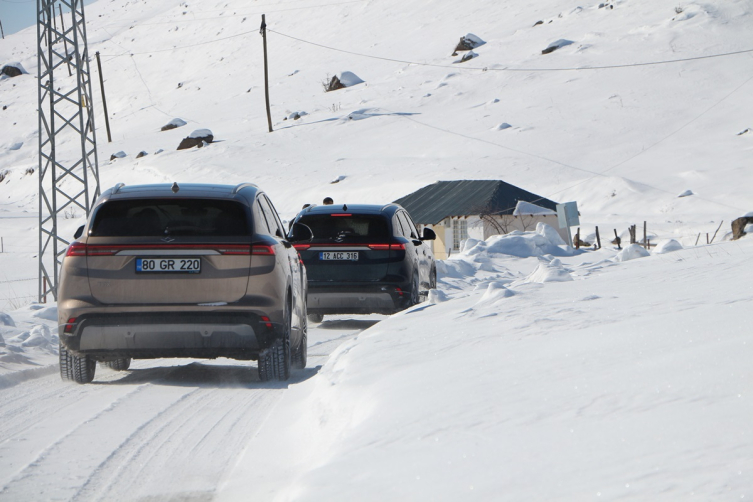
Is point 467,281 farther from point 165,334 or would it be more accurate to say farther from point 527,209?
point 527,209

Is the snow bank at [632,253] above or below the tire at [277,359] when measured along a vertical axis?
below

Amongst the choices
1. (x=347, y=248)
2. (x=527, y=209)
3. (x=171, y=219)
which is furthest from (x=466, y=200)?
(x=171, y=219)

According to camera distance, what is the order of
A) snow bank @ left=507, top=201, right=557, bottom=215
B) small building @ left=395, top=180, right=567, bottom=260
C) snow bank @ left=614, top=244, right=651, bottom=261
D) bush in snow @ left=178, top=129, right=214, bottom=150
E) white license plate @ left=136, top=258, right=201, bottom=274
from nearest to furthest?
white license plate @ left=136, top=258, right=201, bottom=274
snow bank @ left=614, top=244, right=651, bottom=261
snow bank @ left=507, top=201, right=557, bottom=215
small building @ left=395, top=180, right=567, bottom=260
bush in snow @ left=178, top=129, right=214, bottom=150

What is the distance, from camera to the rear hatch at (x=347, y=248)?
1212cm

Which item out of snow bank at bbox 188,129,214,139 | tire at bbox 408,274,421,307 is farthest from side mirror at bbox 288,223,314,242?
snow bank at bbox 188,129,214,139

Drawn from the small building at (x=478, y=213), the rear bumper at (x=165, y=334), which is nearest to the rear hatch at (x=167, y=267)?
the rear bumper at (x=165, y=334)

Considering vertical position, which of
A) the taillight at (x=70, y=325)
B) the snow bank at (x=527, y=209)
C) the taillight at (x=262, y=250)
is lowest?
the snow bank at (x=527, y=209)

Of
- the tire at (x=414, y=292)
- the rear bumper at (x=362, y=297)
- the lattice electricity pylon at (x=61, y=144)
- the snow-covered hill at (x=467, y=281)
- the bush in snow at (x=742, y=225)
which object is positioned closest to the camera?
the snow-covered hill at (x=467, y=281)

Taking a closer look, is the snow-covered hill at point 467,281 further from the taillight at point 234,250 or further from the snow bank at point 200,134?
the snow bank at point 200,134

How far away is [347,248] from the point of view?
1216cm

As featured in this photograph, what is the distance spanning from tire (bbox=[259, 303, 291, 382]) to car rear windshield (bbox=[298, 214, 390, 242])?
4704mm

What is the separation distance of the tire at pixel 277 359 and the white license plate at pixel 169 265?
907 mm

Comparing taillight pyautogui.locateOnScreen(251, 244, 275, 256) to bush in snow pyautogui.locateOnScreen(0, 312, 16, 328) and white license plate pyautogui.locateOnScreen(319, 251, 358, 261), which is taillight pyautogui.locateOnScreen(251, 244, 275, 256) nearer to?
bush in snow pyautogui.locateOnScreen(0, 312, 16, 328)

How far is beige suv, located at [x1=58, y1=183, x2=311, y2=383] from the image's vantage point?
6.96 meters
